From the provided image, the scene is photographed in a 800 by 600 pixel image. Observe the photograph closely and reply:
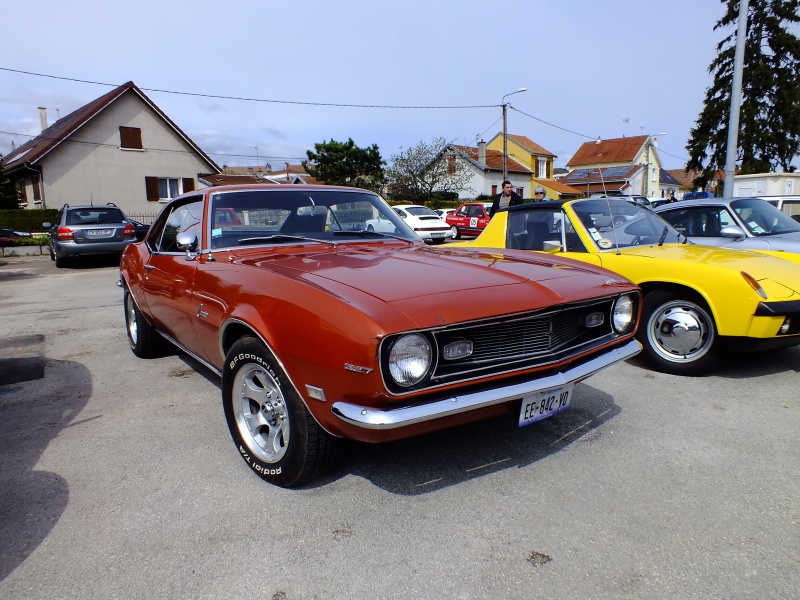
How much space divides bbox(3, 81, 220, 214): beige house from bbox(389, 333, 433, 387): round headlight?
2895 cm

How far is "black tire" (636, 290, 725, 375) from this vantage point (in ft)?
14.4

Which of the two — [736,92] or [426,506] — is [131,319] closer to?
[426,506]

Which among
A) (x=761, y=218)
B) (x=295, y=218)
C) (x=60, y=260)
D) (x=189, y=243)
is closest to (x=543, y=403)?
(x=295, y=218)

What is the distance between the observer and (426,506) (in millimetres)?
2594

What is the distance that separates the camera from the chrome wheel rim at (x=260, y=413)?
275cm

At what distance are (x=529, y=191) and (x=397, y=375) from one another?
165ft

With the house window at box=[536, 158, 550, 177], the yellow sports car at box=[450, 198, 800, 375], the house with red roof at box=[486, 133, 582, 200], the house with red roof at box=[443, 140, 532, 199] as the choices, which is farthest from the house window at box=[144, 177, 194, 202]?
the house window at box=[536, 158, 550, 177]

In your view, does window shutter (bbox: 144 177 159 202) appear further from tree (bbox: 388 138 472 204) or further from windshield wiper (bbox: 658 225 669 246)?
windshield wiper (bbox: 658 225 669 246)

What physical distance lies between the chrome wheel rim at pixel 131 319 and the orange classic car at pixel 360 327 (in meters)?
1.55

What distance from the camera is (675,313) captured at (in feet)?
14.9

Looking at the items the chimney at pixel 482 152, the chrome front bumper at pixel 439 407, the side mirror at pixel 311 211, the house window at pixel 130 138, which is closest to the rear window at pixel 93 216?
the side mirror at pixel 311 211

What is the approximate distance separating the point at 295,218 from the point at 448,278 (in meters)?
1.54

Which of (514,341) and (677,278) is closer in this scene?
(514,341)

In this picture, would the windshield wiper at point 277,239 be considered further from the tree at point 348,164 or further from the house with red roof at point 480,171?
the house with red roof at point 480,171
